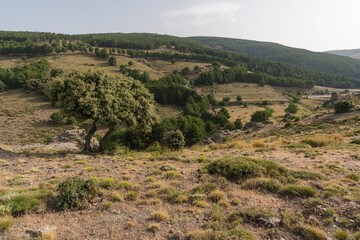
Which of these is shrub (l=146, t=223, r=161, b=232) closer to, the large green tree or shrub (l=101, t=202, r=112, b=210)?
shrub (l=101, t=202, r=112, b=210)

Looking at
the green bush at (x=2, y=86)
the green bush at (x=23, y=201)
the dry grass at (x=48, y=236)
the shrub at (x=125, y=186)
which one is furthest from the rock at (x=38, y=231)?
the green bush at (x=2, y=86)

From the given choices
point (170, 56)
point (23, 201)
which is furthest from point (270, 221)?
point (170, 56)

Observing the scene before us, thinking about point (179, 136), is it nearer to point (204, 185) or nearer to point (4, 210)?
point (204, 185)

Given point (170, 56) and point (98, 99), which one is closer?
point (98, 99)

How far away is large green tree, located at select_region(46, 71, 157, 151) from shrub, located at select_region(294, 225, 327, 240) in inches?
→ 678

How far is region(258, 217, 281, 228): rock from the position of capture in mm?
6390

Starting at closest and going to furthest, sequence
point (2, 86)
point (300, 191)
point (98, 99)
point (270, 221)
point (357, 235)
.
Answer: point (357, 235)
point (270, 221)
point (300, 191)
point (98, 99)
point (2, 86)

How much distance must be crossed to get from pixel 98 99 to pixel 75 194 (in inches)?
494

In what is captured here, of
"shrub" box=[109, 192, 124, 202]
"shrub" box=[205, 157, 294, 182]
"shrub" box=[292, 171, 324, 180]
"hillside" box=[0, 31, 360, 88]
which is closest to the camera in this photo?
"shrub" box=[109, 192, 124, 202]

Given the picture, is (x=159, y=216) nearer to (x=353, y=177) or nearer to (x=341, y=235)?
(x=341, y=235)

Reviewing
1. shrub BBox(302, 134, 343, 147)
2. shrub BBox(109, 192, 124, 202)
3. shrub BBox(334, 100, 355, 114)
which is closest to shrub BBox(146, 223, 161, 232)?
shrub BBox(109, 192, 124, 202)

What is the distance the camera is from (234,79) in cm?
14650

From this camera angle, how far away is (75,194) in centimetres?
764

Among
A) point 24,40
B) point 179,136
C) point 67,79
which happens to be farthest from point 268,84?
point 24,40
